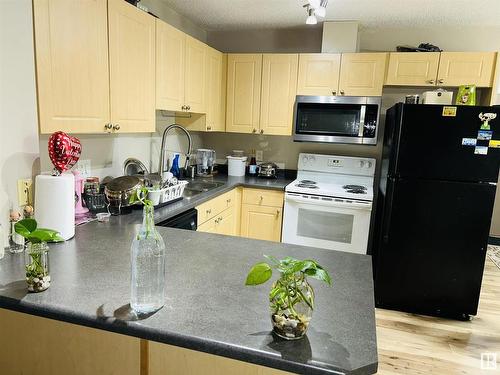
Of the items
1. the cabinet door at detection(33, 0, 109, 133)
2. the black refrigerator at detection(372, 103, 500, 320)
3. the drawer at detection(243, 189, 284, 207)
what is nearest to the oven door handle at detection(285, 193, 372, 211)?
the drawer at detection(243, 189, 284, 207)

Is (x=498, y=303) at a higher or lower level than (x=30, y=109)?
lower

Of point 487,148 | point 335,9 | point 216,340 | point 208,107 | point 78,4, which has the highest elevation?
point 335,9

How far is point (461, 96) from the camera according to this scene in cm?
266

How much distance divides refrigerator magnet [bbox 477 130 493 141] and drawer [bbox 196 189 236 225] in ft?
6.30

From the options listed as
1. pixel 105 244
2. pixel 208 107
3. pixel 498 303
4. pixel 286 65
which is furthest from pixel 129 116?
pixel 498 303

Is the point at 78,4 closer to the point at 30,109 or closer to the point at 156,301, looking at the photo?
the point at 30,109

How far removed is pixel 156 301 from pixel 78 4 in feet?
4.65

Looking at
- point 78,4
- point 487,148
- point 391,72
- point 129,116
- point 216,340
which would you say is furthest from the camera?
point 391,72

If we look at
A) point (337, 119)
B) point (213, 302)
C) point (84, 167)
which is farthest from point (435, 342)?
point (84, 167)

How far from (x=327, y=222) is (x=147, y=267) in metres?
2.35

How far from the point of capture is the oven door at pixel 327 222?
3.00m

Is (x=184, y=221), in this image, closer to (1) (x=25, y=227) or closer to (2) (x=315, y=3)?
(1) (x=25, y=227)

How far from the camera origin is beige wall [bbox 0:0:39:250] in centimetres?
134

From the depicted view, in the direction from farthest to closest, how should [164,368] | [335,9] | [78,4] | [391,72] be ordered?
[391,72] → [335,9] → [78,4] → [164,368]
